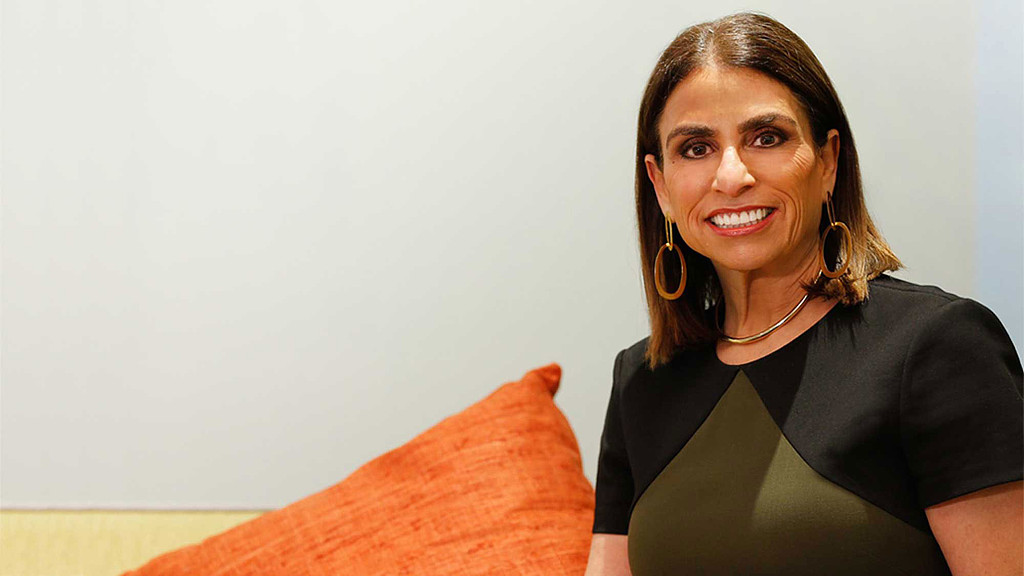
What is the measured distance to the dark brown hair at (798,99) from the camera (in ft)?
3.79

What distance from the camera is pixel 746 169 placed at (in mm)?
1151

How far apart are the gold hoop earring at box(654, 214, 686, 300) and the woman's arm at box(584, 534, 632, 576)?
34 centimetres

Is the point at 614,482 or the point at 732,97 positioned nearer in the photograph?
the point at 732,97

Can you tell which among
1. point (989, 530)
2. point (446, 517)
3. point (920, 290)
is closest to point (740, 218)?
point (920, 290)

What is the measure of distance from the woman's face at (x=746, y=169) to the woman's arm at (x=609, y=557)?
416 millimetres

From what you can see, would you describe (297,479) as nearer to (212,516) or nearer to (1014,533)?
(212,516)

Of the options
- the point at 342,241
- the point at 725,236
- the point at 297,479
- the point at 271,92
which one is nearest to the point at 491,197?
the point at 342,241

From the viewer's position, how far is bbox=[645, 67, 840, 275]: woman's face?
1.15 metres

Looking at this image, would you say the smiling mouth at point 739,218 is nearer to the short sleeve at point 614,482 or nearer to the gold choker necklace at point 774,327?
the gold choker necklace at point 774,327

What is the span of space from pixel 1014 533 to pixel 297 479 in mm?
1254

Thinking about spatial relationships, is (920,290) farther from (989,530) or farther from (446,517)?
(446,517)

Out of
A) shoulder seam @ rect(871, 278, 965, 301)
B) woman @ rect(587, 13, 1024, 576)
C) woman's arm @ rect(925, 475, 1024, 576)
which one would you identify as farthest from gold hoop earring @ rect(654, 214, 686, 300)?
woman's arm @ rect(925, 475, 1024, 576)

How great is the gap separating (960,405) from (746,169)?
0.35 metres

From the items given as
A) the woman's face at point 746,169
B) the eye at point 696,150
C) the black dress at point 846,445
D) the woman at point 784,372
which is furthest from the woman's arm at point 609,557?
the eye at point 696,150
